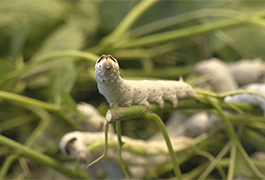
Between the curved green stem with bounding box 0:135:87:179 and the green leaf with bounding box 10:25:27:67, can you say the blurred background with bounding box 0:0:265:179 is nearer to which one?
the green leaf with bounding box 10:25:27:67

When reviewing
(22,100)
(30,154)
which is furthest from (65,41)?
(30,154)

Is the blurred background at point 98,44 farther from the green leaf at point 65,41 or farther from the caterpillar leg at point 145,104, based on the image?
the caterpillar leg at point 145,104

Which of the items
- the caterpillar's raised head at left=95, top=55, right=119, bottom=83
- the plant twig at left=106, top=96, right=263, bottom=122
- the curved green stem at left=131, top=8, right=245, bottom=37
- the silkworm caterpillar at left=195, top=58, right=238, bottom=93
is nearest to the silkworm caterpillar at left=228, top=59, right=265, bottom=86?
the silkworm caterpillar at left=195, top=58, right=238, bottom=93

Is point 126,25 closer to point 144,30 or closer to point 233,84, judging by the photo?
point 144,30

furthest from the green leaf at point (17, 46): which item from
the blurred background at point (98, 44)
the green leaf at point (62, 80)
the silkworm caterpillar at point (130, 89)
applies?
the silkworm caterpillar at point (130, 89)

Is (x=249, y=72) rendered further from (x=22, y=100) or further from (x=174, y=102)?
(x=22, y=100)

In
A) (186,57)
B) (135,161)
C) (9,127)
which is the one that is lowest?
(135,161)

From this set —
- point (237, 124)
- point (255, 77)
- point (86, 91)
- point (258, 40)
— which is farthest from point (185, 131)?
point (258, 40)
